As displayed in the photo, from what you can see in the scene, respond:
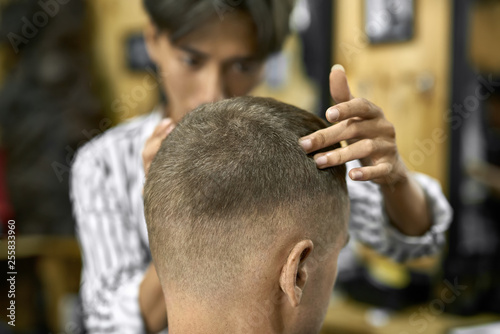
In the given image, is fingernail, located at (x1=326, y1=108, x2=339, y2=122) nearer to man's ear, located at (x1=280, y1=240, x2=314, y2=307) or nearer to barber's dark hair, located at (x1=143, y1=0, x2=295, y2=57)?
man's ear, located at (x1=280, y1=240, x2=314, y2=307)

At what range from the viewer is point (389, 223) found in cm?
141

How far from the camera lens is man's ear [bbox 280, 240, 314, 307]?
873 mm

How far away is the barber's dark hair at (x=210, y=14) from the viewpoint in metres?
1.40

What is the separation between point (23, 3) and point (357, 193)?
372 centimetres

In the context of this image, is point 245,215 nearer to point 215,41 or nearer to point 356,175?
point 356,175

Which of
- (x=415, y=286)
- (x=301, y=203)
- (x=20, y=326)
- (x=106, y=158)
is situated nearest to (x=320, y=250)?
(x=301, y=203)

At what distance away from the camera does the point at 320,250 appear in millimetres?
959

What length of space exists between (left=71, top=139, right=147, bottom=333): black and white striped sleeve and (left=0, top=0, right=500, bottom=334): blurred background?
1050mm

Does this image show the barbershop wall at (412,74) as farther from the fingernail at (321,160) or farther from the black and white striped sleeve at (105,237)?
the fingernail at (321,160)

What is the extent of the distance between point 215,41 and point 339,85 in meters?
0.56

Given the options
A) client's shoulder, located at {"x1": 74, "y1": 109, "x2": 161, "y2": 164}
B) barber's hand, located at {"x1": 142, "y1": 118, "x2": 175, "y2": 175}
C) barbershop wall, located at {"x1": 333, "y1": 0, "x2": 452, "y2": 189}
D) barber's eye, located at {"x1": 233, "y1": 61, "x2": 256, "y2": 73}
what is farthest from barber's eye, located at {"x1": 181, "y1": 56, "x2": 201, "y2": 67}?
barbershop wall, located at {"x1": 333, "y1": 0, "x2": 452, "y2": 189}

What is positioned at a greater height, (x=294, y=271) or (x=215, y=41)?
(x=215, y=41)

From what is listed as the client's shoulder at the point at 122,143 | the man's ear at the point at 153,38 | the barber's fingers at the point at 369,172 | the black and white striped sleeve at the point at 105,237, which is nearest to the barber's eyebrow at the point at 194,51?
the man's ear at the point at 153,38

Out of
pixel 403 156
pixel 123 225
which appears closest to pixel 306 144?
pixel 123 225
